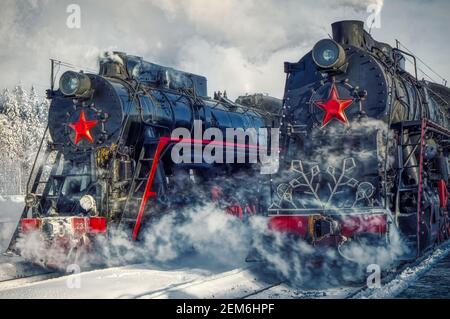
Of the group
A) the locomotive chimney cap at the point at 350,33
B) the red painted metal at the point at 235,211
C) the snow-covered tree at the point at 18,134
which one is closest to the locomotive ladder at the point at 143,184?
the red painted metal at the point at 235,211

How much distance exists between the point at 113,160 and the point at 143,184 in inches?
26.0

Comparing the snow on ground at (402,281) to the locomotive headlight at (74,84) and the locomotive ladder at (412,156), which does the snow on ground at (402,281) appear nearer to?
the locomotive ladder at (412,156)

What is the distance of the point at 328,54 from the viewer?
6.52 m

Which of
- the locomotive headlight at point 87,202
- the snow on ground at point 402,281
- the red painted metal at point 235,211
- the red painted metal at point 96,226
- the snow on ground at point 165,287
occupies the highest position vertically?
the locomotive headlight at point 87,202

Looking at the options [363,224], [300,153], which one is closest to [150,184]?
[300,153]

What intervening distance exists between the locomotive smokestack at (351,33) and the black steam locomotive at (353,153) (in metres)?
0.01

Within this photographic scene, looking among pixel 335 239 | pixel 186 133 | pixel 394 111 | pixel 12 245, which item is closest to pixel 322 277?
pixel 335 239

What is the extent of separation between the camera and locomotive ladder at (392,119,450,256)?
20.0 feet

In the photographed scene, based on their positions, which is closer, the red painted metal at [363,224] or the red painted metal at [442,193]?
the red painted metal at [363,224]

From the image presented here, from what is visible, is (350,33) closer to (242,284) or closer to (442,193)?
(442,193)

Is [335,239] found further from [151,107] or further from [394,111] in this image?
[151,107]

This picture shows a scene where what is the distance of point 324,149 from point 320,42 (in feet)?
4.67

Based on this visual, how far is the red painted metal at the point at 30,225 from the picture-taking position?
24.0 feet
